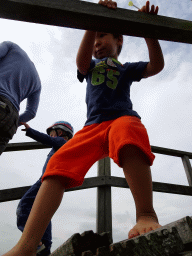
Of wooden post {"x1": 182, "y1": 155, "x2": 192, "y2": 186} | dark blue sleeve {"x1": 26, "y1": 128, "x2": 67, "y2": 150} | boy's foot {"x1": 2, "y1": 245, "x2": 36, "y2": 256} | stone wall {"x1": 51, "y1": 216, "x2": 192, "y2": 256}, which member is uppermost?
wooden post {"x1": 182, "y1": 155, "x2": 192, "y2": 186}

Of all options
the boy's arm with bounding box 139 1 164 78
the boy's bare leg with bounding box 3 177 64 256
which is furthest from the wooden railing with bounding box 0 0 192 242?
the boy's bare leg with bounding box 3 177 64 256

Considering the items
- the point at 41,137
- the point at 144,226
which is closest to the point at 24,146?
the point at 41,137

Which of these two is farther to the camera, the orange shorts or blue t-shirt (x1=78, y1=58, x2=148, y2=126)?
blue t-shirt (x1=78, y1=58, x2=148, y2=126)

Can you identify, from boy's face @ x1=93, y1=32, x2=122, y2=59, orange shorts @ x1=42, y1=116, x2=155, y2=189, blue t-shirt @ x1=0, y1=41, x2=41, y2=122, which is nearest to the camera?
orange shorts @ x1=42, y1=116, x2=155, y2=189

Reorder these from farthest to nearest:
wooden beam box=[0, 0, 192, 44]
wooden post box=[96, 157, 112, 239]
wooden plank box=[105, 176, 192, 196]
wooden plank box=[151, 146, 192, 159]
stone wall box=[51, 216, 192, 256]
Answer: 1. wooden plank box=[151, 146, 192, 159]
2. wooden plank box=[105, 176, 192, 196]
3. wooden post box=[96, 157, 112, 239]
4. wooden beam box=[0, 0, 192, 44]
5. stone wall box=[51, 216, 192, 256]

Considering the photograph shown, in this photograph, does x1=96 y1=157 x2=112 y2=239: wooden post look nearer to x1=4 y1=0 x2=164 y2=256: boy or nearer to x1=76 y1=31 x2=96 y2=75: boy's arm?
x1=4 y1=0 x2=164 y2=256: boy

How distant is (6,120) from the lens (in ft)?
4.80

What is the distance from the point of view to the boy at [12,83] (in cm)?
148

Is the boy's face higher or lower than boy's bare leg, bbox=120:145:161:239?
higher

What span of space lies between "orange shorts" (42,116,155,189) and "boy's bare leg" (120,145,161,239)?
34 mm

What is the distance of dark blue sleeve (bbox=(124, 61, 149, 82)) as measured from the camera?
130cm

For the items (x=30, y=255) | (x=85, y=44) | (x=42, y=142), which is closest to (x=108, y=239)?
(x=30, y=255)

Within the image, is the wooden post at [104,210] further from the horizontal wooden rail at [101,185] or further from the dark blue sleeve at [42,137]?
the dark blue sleeve at [42,137]

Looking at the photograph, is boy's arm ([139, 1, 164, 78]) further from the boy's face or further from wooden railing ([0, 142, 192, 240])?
wooden railing ([0, 142, 192, 240])
